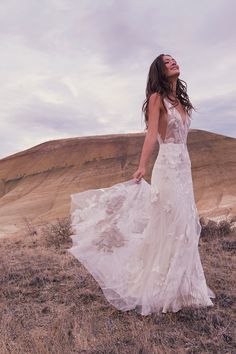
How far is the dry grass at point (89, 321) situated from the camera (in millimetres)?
3771

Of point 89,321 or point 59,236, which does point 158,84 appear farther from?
point 59,236

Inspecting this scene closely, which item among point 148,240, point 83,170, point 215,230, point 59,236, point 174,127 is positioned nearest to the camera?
point 174,127

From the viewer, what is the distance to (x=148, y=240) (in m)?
4.38

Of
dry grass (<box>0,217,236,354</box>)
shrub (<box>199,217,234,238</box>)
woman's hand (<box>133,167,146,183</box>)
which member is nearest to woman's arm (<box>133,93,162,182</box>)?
woman's hand (<box>133,167,146,183</box>)

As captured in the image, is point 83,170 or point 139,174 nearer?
point 139,174

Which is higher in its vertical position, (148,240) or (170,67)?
(170,67)

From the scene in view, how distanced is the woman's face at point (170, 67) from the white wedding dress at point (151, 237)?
0.27m

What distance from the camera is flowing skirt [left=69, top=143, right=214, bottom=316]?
4.27 meters

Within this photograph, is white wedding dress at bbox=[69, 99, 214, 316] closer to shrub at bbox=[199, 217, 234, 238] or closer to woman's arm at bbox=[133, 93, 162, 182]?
woman's arm at bbox=[133, 93, 162, 182]

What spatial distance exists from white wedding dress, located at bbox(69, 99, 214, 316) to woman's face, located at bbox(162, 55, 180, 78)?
0.27 m

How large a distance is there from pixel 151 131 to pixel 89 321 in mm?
1679

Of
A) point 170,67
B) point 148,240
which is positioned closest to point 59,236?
point 148,240

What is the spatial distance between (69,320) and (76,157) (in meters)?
37.0

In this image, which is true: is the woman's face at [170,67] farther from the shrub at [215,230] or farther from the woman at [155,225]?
the shrub at [215,230]
